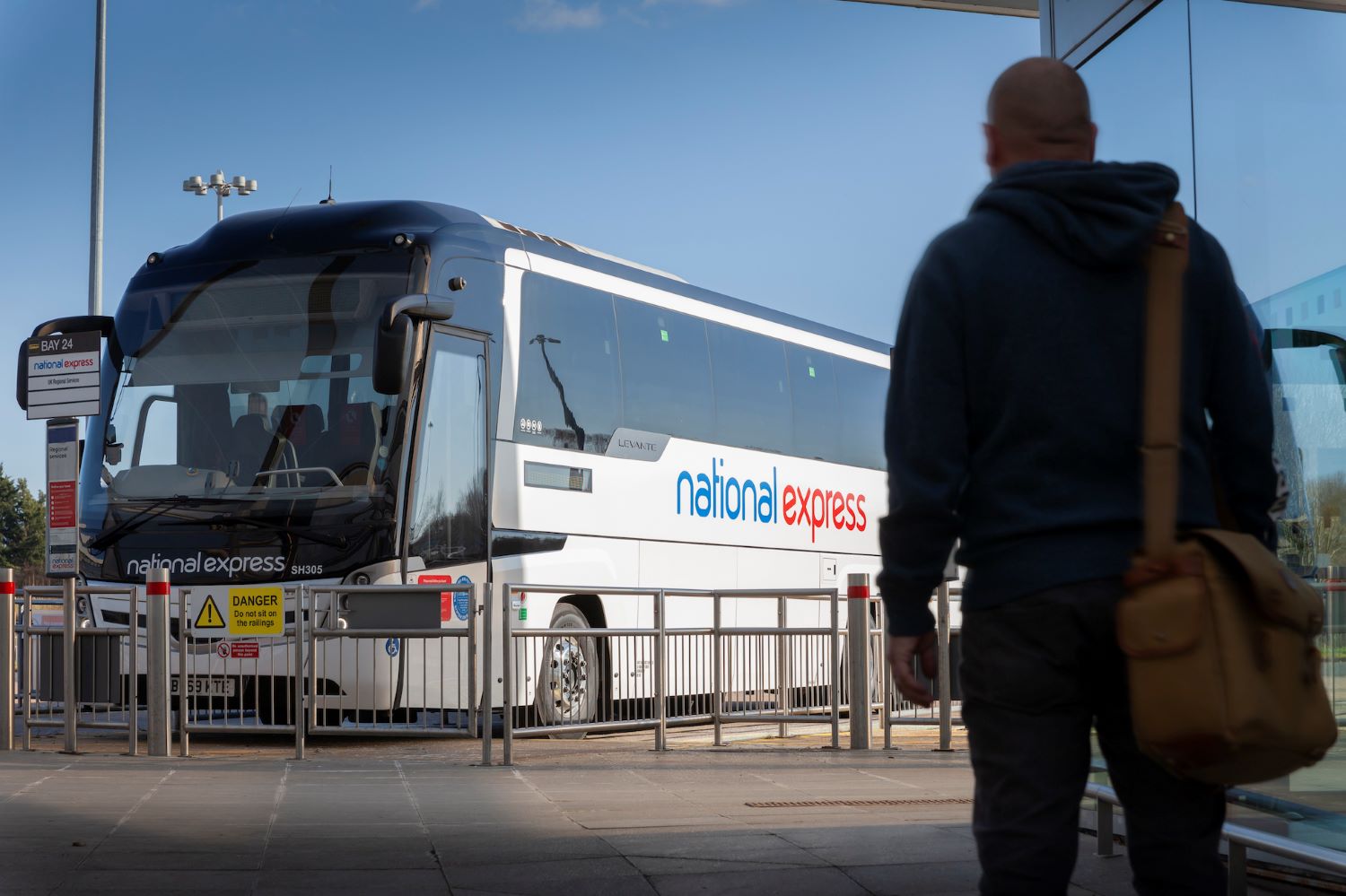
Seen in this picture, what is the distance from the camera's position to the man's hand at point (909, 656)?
3.10 m

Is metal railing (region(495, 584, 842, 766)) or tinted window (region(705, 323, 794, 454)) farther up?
tinted window (region(705, 323, 794, 454))

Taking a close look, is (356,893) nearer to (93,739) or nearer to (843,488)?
(93,739)

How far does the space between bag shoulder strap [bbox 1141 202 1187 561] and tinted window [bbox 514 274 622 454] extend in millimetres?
10932

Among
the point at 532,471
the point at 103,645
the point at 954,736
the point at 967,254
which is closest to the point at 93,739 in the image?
the point at 103,645

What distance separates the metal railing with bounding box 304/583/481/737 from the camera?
37.1ft

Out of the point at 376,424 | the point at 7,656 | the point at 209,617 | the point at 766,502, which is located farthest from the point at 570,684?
the point at 766,502

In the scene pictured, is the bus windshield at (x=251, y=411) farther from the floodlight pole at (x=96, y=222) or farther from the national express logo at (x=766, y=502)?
the floodlight pole at (x=96, y=222)

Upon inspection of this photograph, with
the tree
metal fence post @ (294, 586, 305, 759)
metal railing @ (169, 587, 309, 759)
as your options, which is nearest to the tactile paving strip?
metal fence post @ (294, 586, 305, 759)

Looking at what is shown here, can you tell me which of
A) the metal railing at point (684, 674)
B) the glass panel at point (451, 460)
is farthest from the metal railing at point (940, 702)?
the glass panel at point (451, 460)

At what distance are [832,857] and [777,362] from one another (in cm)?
1183

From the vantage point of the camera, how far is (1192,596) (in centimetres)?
284

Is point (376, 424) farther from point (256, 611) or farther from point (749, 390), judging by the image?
point (749, 390)

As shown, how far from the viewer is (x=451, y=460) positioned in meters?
13.2

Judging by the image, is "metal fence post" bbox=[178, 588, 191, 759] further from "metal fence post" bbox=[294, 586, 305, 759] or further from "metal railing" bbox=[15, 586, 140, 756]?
"metal fence post" bbox=[294, 586, 305, 759]
